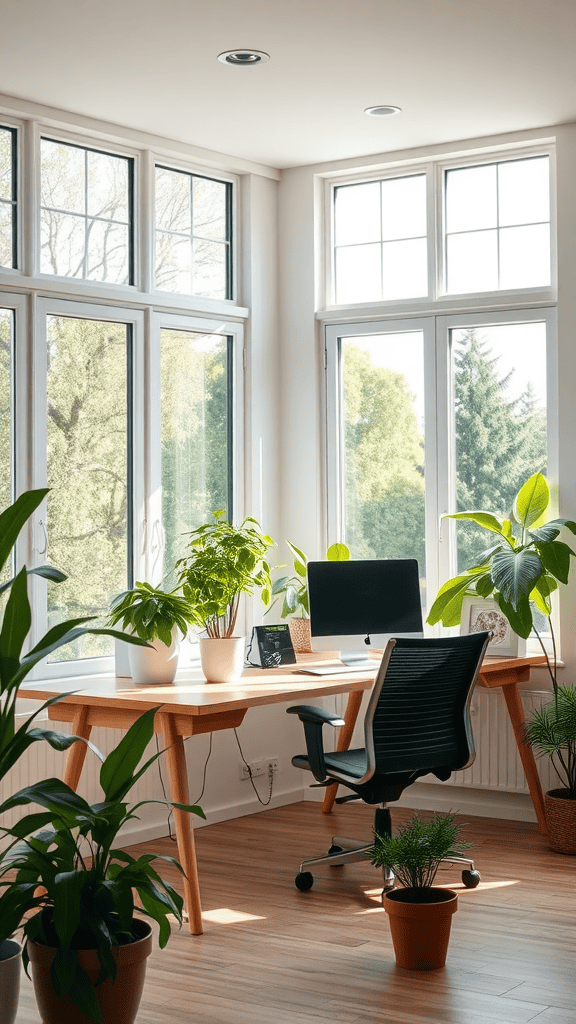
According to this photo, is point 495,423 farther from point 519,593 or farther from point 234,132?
point 234,132

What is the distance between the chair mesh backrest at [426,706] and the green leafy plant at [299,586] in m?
1.35

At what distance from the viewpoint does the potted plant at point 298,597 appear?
5.96m

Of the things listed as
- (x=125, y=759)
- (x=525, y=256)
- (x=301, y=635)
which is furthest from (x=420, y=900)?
(x=525, y=256)

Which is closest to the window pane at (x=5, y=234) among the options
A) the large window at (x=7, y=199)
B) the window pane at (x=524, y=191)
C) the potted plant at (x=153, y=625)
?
the large window at (x=7, y=199)

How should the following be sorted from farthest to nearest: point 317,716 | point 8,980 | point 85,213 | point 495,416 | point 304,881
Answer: point 495,416 < point 85,213 < point 304,881 < point 317,716 < point 8,980

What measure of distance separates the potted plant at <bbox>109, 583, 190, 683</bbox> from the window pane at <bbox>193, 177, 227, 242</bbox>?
85.0 inches

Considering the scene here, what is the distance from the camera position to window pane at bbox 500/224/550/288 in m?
5.92

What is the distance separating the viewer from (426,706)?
453cm

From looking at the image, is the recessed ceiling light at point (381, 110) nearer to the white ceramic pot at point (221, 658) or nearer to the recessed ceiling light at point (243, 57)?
the recessed ceiling light at point (243, 57)

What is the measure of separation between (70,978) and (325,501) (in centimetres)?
386

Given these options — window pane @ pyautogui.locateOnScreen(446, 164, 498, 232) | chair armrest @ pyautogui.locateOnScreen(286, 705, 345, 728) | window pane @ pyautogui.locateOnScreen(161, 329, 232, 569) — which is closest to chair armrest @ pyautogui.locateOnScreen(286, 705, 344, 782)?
chair armrest @ pyautogui.locateOnScreen(286, 705, 345, 728)

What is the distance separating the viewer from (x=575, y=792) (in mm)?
5387

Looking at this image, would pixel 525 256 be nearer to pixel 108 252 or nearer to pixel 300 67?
pixel 300 67

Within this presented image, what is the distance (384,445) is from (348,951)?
292cm
